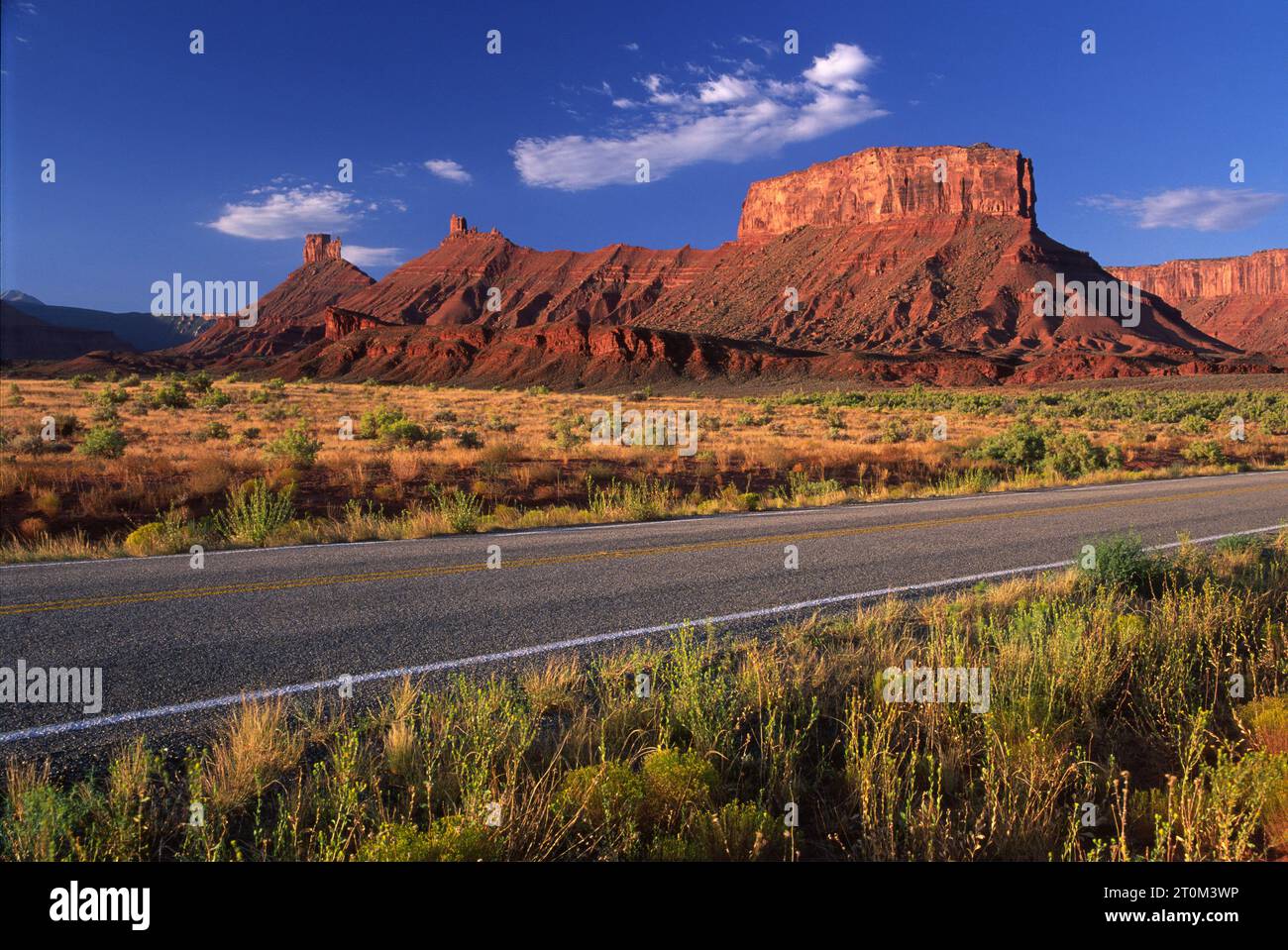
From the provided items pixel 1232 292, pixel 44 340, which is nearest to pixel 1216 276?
pixel 1232 292

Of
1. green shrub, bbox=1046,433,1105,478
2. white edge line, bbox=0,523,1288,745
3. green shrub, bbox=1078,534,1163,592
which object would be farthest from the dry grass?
green shrub, bbox=1078,534,1163,592

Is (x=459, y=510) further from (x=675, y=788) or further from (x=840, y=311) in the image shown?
(x=840, y=311)

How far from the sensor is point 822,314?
116m

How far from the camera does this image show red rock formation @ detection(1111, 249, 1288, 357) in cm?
15525

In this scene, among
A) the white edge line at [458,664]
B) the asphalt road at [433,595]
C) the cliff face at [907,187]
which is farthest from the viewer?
the cliff face at [907,187]

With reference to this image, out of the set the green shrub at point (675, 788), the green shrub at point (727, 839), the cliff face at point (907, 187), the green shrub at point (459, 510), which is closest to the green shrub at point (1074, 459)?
the green shrub at point (459, 510)

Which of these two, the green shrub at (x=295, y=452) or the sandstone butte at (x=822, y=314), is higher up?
the sandstone butte at (x=822, y=314)

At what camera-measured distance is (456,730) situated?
3.73m

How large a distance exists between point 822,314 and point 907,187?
3674 cm

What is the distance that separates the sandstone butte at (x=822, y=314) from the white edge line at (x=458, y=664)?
83366 millimetres

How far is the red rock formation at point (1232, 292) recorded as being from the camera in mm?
155250

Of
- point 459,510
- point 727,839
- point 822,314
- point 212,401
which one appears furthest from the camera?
point 822,314

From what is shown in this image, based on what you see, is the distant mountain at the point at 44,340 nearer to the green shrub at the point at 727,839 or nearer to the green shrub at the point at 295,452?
the green shrub at the point at 295,452
